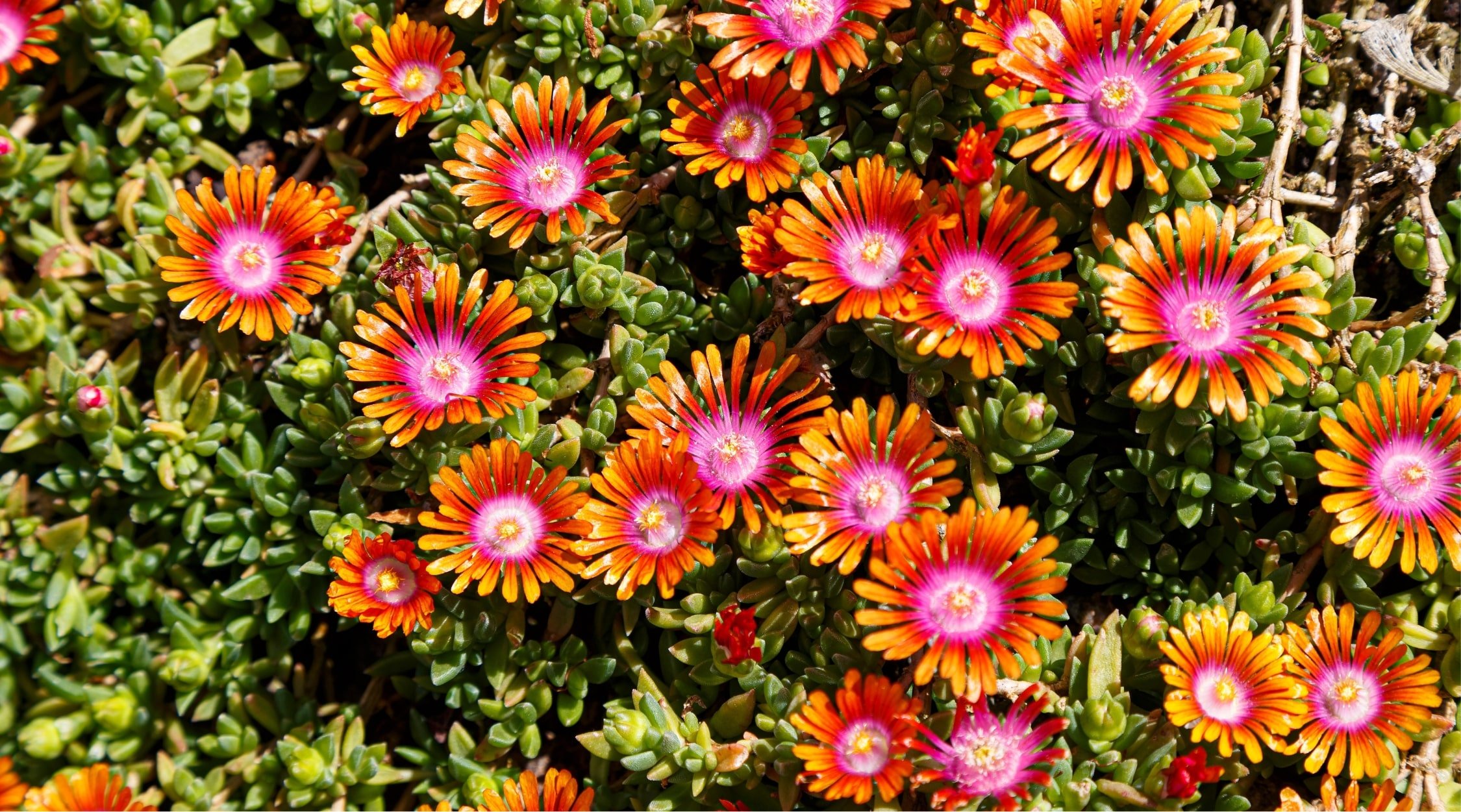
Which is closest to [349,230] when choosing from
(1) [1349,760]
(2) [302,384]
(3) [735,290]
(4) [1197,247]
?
(2) [302,384]

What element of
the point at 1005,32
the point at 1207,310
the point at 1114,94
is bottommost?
the point at 1207,310

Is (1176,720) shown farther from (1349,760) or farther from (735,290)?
(735,290)

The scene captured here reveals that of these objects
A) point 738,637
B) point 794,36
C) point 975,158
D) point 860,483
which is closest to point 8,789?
point 738,637

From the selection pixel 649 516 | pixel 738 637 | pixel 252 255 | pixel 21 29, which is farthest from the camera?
pixel 21 29

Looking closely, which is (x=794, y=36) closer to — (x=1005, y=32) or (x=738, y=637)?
(x=1005, y=32)

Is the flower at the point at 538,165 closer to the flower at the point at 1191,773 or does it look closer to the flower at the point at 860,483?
the flower at the point at 860,483

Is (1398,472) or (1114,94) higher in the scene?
(1114,94)

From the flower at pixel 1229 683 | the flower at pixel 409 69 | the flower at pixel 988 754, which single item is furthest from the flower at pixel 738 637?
the flower at pixel 409 69
